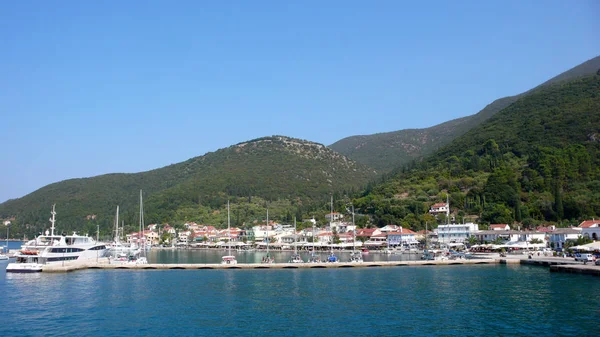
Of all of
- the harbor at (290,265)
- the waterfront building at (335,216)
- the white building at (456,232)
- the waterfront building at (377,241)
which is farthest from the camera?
the waterfront building at (335,216)

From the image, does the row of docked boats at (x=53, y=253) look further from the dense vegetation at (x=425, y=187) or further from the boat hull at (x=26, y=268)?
the dense vegetation at (x=425, y=187)

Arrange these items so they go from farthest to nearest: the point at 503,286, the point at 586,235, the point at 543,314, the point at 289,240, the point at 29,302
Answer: the point at 289,240 < the point at 586,235 < the point at 503,286 < the point at 29,302 < the point at 543,314

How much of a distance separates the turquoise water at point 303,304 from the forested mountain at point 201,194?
315ft

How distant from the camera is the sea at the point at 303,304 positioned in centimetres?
2812

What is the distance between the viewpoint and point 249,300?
36875 mm

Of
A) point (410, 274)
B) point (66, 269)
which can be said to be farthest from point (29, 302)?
point (410, 274)

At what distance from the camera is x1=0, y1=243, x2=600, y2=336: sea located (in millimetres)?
28125

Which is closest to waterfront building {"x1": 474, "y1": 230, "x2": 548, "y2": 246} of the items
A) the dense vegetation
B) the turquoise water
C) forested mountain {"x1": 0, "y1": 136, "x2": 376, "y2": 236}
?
the dense vegetation

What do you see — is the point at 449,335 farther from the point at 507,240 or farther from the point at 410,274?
the point at 507,240

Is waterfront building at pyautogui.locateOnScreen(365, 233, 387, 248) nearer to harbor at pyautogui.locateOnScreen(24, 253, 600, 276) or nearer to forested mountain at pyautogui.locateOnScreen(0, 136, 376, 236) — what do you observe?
harbor at pyautogui.locateOnScreen(24, 253, 600, 276)

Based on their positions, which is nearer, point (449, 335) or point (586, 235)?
point (449, 335)

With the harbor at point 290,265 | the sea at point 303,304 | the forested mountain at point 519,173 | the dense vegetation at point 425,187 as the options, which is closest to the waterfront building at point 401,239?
the dense vegetation at point 425,187

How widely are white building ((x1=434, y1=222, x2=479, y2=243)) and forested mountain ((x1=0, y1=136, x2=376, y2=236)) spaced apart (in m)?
58.1

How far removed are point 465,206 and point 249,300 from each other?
3185 inches
